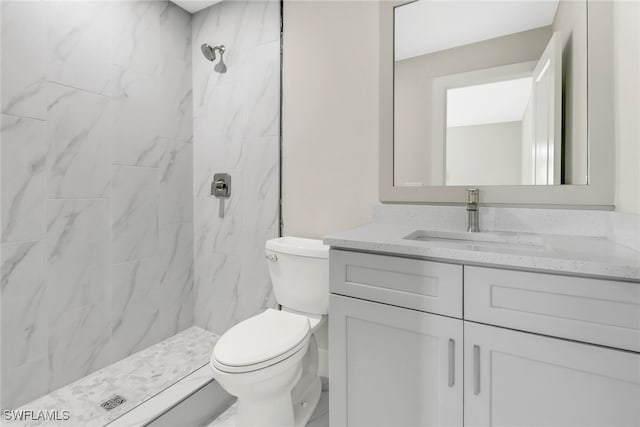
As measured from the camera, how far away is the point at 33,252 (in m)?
1.55

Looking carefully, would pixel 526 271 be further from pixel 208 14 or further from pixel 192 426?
pixel 208 14

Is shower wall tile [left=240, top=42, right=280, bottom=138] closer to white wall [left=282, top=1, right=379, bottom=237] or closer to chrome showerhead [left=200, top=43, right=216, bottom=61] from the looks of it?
white wall [left=282, top=1, right=379, bottom=237]

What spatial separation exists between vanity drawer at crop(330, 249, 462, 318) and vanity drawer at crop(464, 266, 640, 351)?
0.04m

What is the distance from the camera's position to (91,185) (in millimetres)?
1767

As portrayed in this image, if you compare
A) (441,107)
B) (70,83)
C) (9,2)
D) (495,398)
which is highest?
(9,2)

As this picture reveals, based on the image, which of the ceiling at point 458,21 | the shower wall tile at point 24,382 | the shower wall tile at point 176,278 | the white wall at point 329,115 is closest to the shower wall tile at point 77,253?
the shower wall tile at point 24,382

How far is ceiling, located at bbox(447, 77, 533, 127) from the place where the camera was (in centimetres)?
133

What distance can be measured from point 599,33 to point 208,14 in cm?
212

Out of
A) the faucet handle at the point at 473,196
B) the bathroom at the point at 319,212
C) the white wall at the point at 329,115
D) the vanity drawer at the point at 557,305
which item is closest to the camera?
the vanity drawer at the point at 557,305

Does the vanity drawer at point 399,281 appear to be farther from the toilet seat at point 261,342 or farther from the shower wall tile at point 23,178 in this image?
the shower wall tile at point 23,178

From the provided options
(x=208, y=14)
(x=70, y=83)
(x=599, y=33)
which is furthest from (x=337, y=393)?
(x=208, y=14)

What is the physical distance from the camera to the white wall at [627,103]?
3.36 ft

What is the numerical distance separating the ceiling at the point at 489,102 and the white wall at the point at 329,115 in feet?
1.20

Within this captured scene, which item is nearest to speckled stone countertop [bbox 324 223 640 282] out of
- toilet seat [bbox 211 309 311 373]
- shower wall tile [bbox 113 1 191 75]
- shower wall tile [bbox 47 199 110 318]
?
toilet seat [bbox 211 309 311 373]
